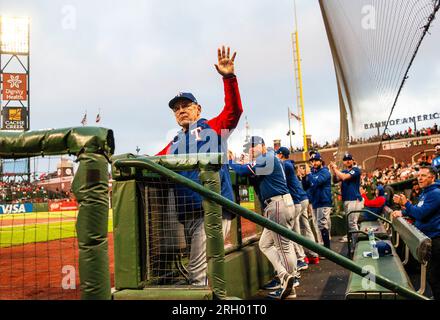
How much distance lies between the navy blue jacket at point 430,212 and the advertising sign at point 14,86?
123 feet

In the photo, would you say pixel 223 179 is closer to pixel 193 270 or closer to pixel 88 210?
pixel 193 270

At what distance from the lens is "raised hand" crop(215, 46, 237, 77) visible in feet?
10.6

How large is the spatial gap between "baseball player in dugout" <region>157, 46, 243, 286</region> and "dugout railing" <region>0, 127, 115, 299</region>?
870 millimetres

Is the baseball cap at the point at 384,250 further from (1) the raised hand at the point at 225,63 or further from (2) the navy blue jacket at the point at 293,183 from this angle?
(1) the raised hand at the point at 225,63

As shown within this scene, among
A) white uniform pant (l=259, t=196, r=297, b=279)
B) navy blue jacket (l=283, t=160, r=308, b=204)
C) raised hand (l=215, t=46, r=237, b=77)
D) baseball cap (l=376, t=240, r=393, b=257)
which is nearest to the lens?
raised hand (l=215, t=46, r=237, b=77)

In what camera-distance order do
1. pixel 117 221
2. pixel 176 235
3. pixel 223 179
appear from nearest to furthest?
1. pixel 117 221
2. pixel 176 235
3. pixel 223 179

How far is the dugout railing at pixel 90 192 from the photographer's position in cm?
211

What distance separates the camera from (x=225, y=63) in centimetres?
325

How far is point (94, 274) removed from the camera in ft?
6.93

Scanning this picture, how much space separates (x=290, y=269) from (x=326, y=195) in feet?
11.8

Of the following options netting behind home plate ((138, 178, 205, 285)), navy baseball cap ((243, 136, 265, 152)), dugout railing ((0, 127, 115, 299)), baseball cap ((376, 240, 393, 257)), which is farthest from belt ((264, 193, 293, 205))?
dugout railing ((0, 127, 115, 299))

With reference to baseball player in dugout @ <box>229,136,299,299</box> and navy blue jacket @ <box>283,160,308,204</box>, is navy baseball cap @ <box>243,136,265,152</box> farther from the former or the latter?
navy blue jacket @ <box>283,160,308,204</box>
